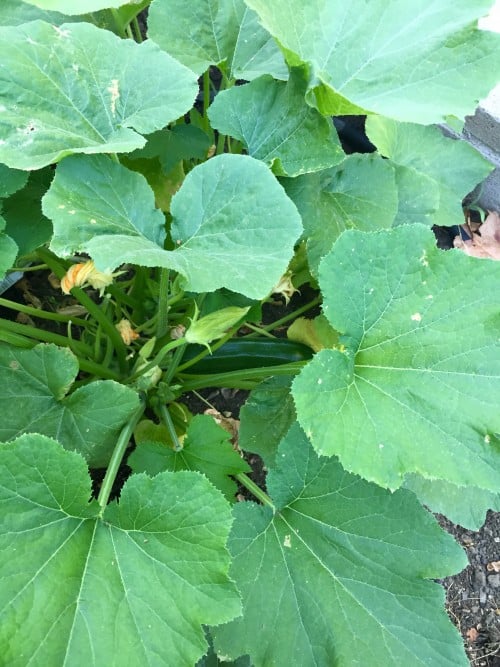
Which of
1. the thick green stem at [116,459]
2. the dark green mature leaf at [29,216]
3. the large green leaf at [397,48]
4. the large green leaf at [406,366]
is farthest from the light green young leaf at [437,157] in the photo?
the thick green stem at [116,459]

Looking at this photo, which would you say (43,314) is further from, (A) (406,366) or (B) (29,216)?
(A) (406,366)

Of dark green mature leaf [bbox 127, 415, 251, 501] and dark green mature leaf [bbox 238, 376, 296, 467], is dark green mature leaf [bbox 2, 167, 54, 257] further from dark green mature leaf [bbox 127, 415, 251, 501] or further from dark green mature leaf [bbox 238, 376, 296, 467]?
dark green mature leaf [bbox 238, 376, 296, 467]

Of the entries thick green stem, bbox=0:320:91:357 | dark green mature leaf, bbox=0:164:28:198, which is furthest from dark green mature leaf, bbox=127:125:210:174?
thick green stem, bbox=0:320:91:357

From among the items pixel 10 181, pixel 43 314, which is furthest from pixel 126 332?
pixel 10 181

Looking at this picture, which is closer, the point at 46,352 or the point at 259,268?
the point at 259,268

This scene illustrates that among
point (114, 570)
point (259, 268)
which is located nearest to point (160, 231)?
point (259, 268)

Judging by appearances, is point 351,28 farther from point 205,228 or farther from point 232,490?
point 232,490
